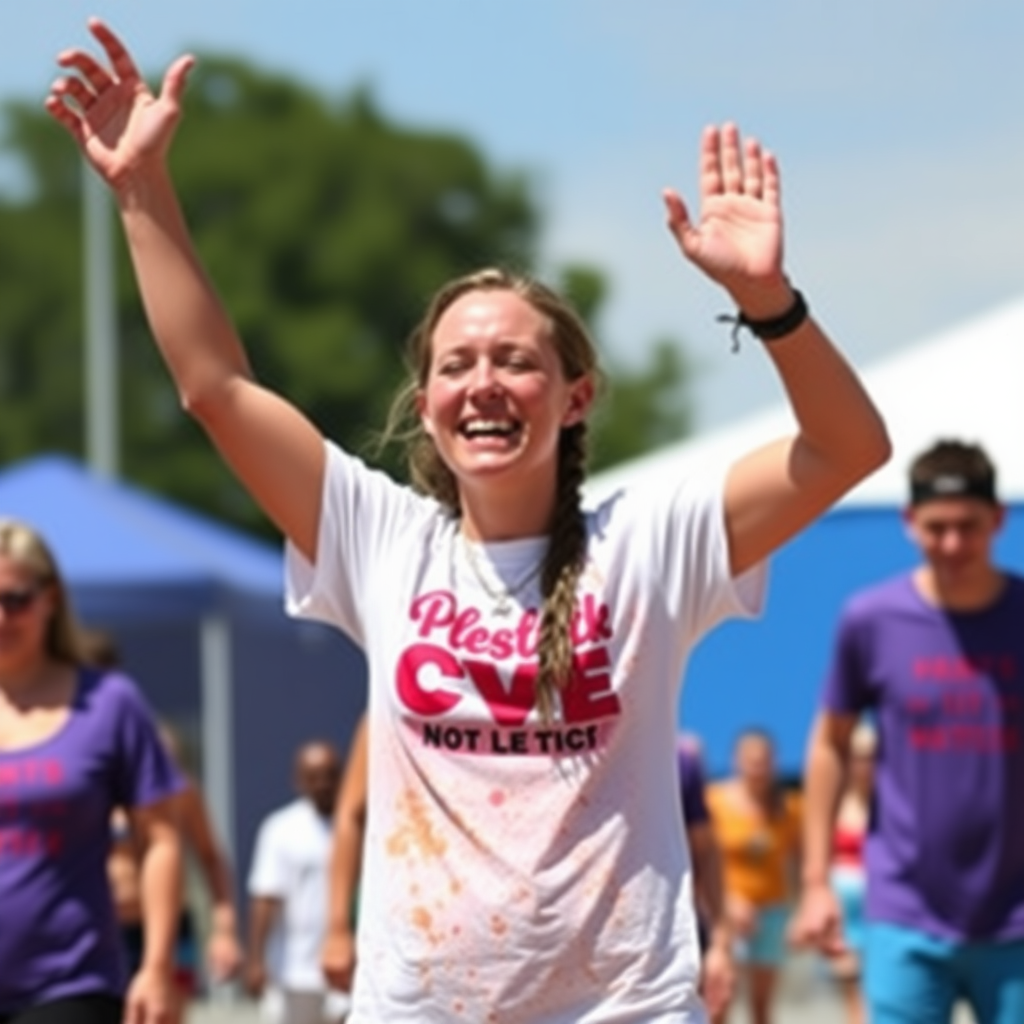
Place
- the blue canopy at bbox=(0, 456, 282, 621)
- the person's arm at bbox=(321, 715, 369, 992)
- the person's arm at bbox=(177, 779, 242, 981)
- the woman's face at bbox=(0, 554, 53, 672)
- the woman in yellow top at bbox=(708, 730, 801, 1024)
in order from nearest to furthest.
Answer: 1. the woman's face at bbox=(0, 554, 53, 672)
2. the person's arm at bbox=(177, 779, 242, 981)
3. the person's arm at bbox=(321, 715, 369, 992)
4. the woman in yellow top at bbox=(708, 730, 801, 1024)
5. the blue canopy at bbox=(0, 456, 282, 621)

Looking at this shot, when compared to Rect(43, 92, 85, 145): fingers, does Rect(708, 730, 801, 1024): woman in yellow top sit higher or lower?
higher

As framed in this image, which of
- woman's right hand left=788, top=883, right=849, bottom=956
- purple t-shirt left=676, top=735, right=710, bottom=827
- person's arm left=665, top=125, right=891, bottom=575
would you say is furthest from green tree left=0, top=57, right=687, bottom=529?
person's arm left=665, top=125, right=891, bottom=575

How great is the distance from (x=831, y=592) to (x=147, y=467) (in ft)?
210

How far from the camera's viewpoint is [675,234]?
240 inches

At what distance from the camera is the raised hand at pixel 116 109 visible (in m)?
6.42

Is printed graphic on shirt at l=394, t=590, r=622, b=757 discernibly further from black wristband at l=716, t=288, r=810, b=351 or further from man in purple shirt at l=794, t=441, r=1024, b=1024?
man in purple shirt at l=794, t=441, r=1024, b=1024

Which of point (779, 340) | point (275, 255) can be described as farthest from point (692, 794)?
point (275, 255)

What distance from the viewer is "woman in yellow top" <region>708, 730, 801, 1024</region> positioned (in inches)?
793

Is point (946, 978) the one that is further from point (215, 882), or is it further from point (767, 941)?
point (767, 941)

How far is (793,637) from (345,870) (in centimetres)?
682

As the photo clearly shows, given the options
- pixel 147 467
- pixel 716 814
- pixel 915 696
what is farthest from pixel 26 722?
pixel 147 467

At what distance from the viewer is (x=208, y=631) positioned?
26.8 meters

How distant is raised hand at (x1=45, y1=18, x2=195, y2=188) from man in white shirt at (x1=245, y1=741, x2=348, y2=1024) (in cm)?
1063

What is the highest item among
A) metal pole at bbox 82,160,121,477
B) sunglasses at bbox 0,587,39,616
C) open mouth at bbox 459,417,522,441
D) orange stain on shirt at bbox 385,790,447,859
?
metal pole at bbox 82,160,121,477
